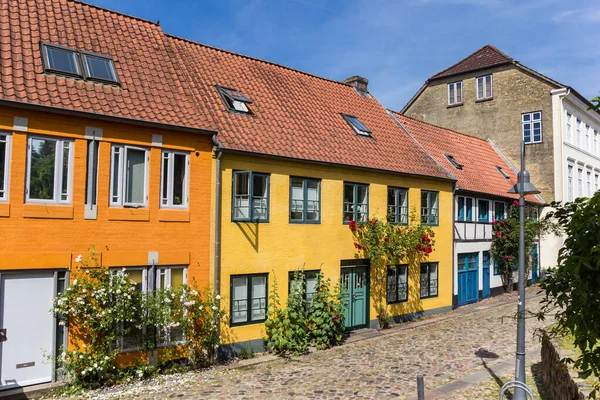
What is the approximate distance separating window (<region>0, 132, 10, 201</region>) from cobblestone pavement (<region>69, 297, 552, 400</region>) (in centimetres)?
415

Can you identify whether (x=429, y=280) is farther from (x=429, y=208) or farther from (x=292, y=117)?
(x=292, y=117)

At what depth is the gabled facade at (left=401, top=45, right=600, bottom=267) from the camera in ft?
85.1

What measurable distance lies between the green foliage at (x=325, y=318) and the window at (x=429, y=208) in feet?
17.4

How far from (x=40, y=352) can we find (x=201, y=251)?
3834 millimetres

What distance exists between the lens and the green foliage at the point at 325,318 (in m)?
13.1

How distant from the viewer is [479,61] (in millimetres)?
28344

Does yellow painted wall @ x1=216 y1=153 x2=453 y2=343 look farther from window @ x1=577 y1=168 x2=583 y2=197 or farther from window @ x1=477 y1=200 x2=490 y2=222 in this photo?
window @ x1=577 y1=168 x2=583 y2=197

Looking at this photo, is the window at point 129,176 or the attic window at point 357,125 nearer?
the window at point 129,176

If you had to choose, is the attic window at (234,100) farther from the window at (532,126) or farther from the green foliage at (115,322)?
the window at (532,126)

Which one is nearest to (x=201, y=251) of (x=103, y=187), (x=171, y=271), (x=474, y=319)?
(x=171, y=271)

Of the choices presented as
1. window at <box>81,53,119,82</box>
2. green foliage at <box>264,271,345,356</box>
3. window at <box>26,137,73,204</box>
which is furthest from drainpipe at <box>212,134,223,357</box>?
window at <box>26,137,73,204</box>

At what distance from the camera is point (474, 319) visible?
17219mm

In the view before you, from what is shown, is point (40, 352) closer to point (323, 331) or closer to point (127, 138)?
point (127, 138)

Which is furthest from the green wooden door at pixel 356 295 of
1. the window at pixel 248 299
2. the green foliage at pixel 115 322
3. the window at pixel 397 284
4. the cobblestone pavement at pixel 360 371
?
the green foliage at pixel 115 322
